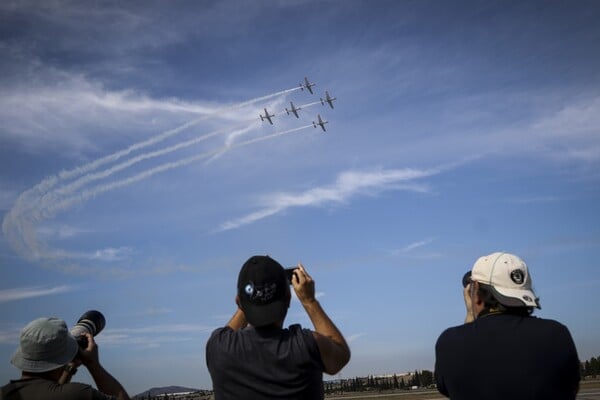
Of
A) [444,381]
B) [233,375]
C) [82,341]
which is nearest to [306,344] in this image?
[233,375]

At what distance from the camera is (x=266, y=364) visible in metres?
5.34

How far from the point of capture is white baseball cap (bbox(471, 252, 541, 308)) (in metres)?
5.54

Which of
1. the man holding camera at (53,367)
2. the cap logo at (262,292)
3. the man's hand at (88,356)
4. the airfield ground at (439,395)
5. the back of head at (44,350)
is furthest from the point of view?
the airfield ground at (439,395)

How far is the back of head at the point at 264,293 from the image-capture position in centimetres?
539

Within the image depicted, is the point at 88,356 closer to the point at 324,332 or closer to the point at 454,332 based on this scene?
the point at 324,332

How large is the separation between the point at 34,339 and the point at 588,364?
448ft

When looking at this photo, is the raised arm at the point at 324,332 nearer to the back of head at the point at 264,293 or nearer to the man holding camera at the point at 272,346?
the man holding camera at the point at 272,346

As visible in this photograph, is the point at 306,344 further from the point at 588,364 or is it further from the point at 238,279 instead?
the point at 588,364

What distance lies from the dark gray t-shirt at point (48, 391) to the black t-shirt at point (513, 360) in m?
3.61

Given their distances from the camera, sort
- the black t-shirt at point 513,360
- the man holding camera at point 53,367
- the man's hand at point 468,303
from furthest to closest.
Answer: the man's hand at point 468,303 < the man holding camera at point 53,367 < the black t-shirt at point 513,360

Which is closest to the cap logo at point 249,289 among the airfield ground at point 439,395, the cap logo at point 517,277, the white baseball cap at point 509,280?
the white baseball cap at point 509,280

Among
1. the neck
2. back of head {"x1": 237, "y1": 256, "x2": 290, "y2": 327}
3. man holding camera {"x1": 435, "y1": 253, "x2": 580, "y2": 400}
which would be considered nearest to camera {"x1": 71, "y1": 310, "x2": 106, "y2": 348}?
the neck

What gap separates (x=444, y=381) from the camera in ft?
18.7

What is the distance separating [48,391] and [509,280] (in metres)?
4.78
